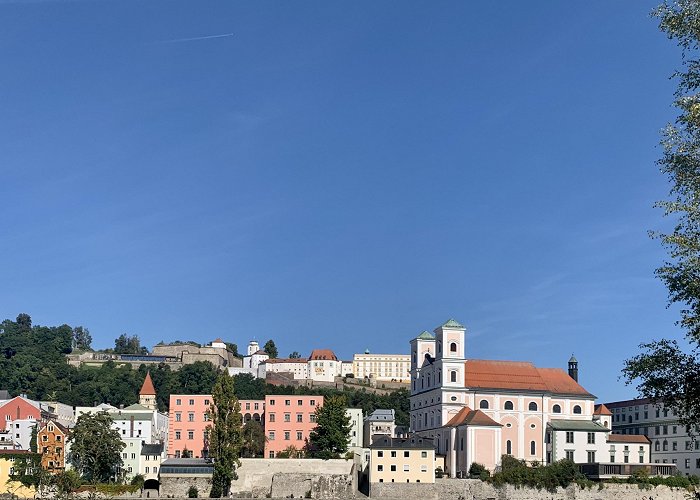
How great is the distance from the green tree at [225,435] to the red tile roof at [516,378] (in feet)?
84.1

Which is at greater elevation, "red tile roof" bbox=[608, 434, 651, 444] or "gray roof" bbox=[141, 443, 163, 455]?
"red tile roof" bbox=[608, 434, 651, 444]

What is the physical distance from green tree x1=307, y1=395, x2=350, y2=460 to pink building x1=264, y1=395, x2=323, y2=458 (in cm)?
463

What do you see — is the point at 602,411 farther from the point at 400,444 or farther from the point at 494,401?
the point at 400,444

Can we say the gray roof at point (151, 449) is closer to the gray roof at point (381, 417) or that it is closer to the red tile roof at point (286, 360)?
the gray roof at point (381, 417)

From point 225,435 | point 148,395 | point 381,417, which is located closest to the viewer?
point 225,435

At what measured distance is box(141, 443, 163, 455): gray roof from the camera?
84431mm

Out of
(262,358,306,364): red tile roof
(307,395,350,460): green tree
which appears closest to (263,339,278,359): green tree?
(262,358,306,364): red tile roof

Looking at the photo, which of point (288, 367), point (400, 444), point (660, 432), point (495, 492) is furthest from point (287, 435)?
point (288, 367)

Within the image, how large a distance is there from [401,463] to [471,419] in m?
9.87

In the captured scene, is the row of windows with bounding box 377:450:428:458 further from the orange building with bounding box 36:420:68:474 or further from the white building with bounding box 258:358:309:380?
the white building with bounding box 258:358:309:380

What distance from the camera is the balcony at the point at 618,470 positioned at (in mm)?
76500

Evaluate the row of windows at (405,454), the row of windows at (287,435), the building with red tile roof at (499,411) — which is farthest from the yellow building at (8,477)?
the building with red tile roof at (499,411)

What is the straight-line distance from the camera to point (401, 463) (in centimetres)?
7300

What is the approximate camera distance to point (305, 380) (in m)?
168
